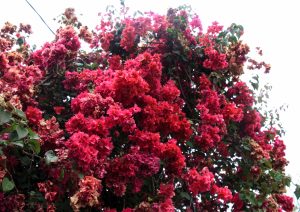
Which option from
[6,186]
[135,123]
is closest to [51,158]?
[6,186]

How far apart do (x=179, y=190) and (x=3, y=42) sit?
1455 millimetres

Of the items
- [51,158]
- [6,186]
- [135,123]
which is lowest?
[6,186]

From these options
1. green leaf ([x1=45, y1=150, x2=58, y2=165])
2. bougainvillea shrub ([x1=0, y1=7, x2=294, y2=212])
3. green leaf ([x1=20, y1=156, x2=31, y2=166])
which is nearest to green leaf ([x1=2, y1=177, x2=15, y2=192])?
bougainvillea shrub ([x1=0, y1=7, x2=294, y2=212])

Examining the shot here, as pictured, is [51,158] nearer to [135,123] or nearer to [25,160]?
[25,160]

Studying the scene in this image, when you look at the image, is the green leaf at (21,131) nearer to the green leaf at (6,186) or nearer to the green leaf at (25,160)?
the green leaf at (6,186)

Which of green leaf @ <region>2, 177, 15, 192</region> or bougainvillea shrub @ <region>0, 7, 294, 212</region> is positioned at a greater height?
bougainvillea shrub @ <region>0, 7, 294, 212</region>

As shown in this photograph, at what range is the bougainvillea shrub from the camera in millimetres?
2244

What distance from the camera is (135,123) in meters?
2.59

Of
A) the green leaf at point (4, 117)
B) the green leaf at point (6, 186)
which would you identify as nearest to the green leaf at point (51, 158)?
the green leaf at point (6, 186)

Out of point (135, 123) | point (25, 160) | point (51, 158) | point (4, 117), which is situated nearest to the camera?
point (4, 117)

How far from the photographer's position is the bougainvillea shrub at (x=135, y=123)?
2244 mm

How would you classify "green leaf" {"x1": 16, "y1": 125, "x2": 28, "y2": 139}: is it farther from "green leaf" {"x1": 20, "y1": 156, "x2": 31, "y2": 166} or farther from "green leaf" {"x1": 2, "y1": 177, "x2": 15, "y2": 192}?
"green leaf" {"x1": 20, "y1": 156, "x2": 31, "y2": 166}

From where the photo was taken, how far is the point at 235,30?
326cm

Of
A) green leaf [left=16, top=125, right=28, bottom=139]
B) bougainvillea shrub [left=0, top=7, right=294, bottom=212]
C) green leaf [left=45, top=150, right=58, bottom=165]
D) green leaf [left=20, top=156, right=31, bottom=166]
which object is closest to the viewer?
green leaf [left=16, top=125, right=28, bottom=139]
